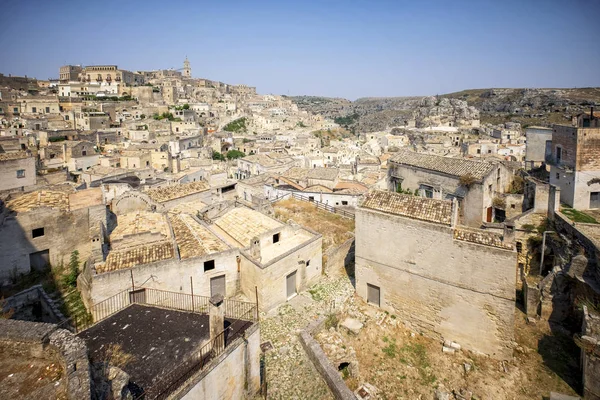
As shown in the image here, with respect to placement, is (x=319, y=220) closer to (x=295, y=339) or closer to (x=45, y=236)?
(x=295, y=339)

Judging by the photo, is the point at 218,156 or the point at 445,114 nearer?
the point at 218,156

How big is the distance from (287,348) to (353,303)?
4.43m

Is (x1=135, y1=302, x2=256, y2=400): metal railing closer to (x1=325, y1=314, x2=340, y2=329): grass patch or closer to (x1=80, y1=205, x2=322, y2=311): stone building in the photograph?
(x1=80, y1=205, x2=322, y2=311): stone building

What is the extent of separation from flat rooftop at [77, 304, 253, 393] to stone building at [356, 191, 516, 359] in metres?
7.39

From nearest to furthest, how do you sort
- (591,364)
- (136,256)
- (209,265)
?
(591,364), (136,256), (209,265)

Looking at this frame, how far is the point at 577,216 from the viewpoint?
17297mm

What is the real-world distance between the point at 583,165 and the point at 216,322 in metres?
19.9

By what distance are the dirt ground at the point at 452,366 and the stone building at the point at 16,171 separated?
23.6m

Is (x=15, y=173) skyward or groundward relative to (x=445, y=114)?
groundward

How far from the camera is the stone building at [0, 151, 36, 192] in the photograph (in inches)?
923

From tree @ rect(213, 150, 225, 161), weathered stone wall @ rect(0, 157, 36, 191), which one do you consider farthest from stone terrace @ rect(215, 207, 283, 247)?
tree @ rect(213, 150, 225, 161)

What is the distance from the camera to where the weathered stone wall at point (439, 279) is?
41.4ft

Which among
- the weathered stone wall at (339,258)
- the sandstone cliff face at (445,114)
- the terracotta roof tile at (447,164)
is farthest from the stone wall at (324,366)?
the sandstone cliff face at (445,114)

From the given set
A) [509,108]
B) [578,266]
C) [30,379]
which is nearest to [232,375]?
[30,379]
